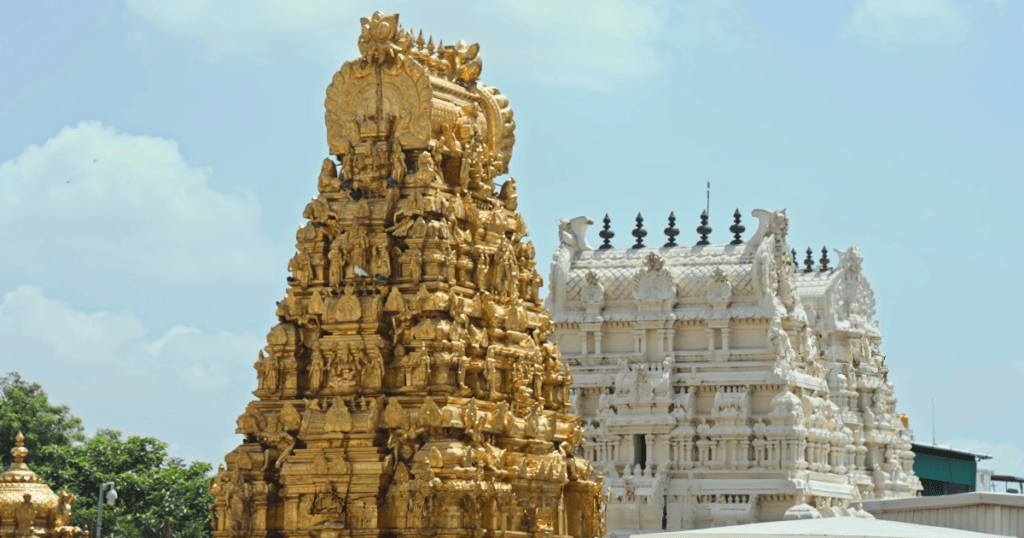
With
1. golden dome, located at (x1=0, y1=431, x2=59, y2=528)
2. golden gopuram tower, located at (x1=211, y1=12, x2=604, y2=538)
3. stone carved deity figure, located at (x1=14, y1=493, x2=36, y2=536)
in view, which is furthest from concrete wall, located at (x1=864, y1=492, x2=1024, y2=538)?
stone carved deity figure, located at (x1=14, y1=493, x2=36, y2=536)

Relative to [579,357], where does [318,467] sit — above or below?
below

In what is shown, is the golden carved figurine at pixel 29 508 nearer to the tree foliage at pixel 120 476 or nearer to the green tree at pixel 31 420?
the tree foliage at pixel 120 476

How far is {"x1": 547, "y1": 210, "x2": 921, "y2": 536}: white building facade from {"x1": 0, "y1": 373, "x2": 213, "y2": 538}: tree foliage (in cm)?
1501

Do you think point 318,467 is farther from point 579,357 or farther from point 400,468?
point 579,357

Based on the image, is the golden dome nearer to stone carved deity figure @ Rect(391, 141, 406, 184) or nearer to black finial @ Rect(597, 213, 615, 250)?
stone carved deity figure @ Rect(391, 141, 406, 184)

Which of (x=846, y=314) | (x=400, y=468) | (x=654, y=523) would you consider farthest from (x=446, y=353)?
(x=846, y=314)

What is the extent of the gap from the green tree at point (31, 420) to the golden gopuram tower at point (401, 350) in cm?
3915

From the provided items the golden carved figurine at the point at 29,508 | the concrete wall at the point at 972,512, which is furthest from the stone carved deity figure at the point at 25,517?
the concrete wall at the point at 972,512

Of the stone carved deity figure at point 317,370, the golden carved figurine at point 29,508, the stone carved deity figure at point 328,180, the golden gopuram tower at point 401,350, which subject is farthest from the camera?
the golden carved figurine at point 29,508

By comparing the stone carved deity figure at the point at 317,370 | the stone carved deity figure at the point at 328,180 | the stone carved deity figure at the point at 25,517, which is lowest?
the stone carved deity figure at the point at 25,517

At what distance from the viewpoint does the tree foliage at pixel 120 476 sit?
6775 centimetres

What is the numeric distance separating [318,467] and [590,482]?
6.83m

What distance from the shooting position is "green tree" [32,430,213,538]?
222 feet

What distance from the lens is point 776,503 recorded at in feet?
222
